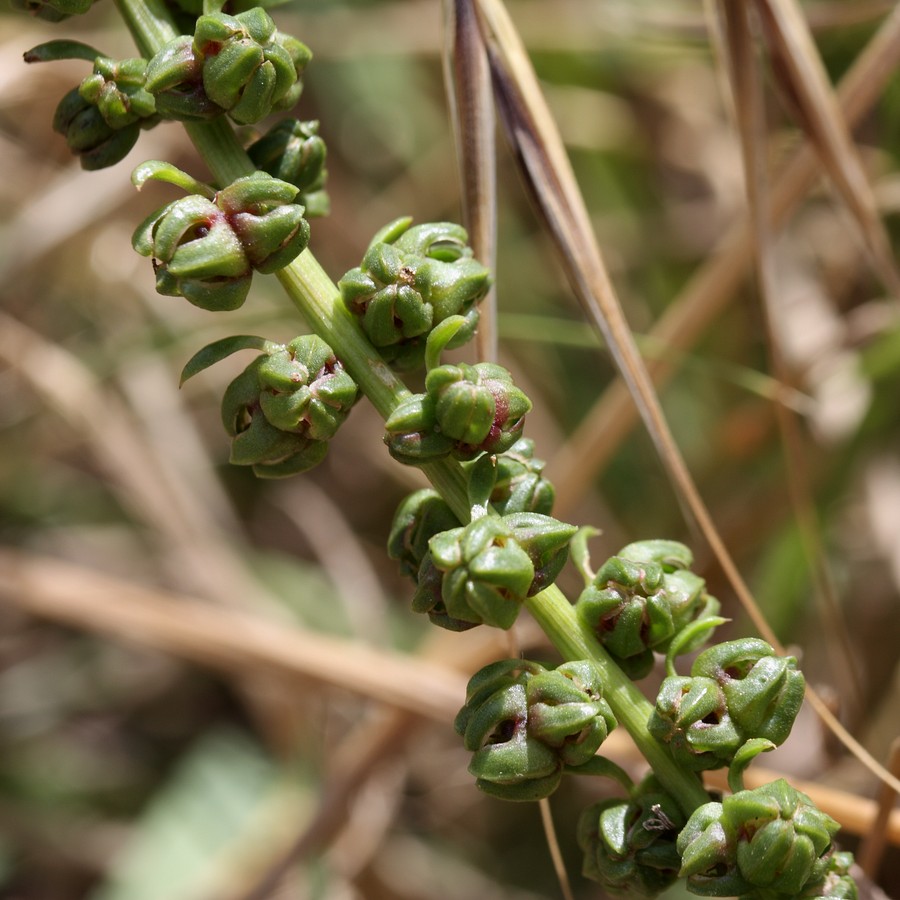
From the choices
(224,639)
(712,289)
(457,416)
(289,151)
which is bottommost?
(224,639)

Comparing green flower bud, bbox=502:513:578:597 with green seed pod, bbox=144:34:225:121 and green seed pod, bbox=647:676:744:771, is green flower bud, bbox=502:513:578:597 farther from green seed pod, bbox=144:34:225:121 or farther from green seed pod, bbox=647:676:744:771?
green seed pod, bbox=144:34:225:121

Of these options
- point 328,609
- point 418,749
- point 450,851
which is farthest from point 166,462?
point 450,851

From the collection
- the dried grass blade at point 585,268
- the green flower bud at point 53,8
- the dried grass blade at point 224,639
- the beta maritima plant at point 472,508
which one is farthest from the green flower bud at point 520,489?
the dried grass blade at point 224,639

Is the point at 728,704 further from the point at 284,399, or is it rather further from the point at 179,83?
the point at 179,83

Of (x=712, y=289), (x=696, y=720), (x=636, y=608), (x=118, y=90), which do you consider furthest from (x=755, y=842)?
(x=712, y=289)

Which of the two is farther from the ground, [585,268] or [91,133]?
[91,133]

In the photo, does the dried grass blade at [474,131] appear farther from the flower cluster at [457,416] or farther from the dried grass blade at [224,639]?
the dried grass blade at [224,639]

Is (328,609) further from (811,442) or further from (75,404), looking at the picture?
(811,442)

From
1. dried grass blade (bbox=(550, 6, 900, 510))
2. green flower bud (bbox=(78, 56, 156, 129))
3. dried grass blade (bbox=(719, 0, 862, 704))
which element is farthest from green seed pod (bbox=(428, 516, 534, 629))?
dried grass blade (bbox=(550, 6, 900, 510))
